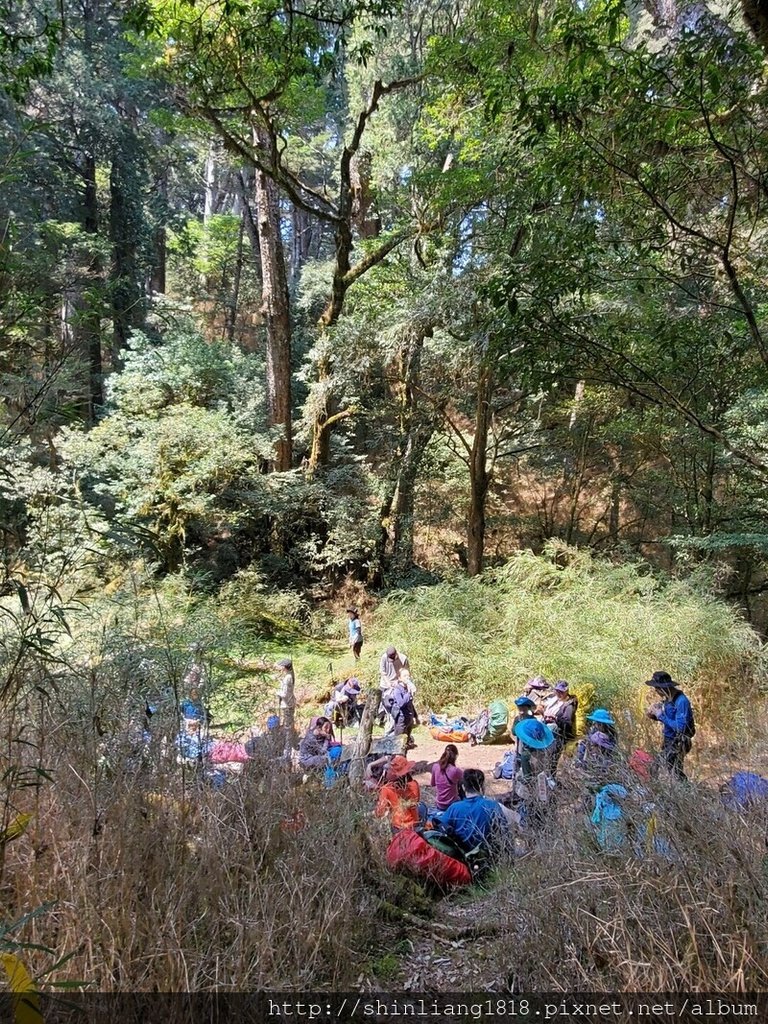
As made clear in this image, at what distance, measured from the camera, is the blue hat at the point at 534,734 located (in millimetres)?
4973

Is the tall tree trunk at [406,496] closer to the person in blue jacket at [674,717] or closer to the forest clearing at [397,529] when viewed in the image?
the forest clearing at [397,529]

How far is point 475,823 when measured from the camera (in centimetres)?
406

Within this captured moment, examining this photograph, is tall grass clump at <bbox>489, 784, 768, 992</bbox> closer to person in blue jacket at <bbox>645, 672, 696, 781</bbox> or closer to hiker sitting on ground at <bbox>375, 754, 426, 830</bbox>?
hiker sitting on ground at <bbox>375, 754, 426, 830</bbox>

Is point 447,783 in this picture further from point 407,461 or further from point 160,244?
point 160,244

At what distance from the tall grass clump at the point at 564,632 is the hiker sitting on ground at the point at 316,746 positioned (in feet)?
10.1

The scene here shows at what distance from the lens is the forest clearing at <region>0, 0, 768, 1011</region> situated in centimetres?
231

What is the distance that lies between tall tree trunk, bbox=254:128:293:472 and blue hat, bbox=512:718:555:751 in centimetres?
942

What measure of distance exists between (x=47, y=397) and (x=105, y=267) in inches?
622

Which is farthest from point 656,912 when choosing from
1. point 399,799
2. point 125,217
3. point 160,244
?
point 160,244

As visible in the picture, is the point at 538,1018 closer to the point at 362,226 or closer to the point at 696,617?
the point at 696,617

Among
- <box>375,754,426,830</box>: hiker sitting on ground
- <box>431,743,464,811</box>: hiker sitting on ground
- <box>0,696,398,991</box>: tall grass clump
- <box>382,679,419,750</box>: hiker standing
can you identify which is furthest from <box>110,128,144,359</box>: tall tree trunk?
<box>0,696,398,991</box>: tall grass clump

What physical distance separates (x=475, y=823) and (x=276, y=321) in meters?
11.7

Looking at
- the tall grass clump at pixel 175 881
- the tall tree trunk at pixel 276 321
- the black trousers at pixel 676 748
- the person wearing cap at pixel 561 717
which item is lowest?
the person wearing cap at pixel 561 717

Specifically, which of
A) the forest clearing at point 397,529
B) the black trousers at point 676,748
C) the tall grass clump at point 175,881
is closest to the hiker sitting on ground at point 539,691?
the forest clearing at point 397,529
